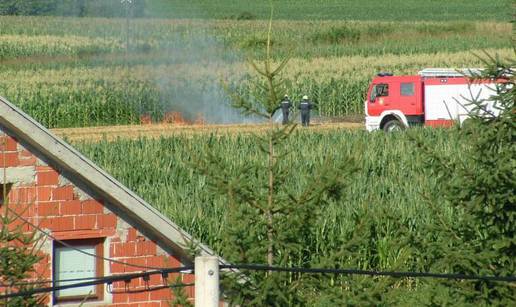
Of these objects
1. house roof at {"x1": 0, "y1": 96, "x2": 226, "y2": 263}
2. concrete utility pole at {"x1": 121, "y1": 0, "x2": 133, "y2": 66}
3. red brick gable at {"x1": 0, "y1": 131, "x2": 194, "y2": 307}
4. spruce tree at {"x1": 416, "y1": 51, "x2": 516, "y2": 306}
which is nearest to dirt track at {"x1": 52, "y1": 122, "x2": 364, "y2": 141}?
concrete utility pole at {"x1": 121, "y1": 0, "x2": 133, "y2": 66}

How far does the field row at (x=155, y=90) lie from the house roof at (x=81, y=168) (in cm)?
3501

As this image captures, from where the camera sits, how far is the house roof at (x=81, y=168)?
10602mm

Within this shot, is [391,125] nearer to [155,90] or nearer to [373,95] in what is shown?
[373,95]

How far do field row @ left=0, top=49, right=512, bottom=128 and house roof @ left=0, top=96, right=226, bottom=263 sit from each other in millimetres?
35007

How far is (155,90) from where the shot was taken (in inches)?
2020

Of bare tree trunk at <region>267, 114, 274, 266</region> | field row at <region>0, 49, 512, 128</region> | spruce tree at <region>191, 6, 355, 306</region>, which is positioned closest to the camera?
spruce tree at <region>191, 6, 355, 306</region>

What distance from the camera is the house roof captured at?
1060 centimetres

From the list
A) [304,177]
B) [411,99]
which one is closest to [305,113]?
[411,99]

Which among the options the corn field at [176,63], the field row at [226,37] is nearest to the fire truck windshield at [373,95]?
the corn field at [176,63]

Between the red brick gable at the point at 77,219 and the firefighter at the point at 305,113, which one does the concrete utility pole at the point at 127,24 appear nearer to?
the firefighter at the point at 305,113

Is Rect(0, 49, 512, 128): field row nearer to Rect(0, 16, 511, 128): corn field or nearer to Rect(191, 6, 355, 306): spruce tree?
Rect(0, 16, 511, 128): corn field

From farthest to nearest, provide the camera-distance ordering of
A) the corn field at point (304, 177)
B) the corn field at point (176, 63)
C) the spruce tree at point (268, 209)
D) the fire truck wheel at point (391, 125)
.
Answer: the corn field at point (176, 63) < the fire truck wheel at point (391, 125) < the corn field at point (304, 177) < the spruce tree at point (268, 209)

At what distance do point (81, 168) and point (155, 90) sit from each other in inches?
1605

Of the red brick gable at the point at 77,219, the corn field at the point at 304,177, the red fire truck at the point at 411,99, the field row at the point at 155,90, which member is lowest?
the red brick gable at the point at 77,219
